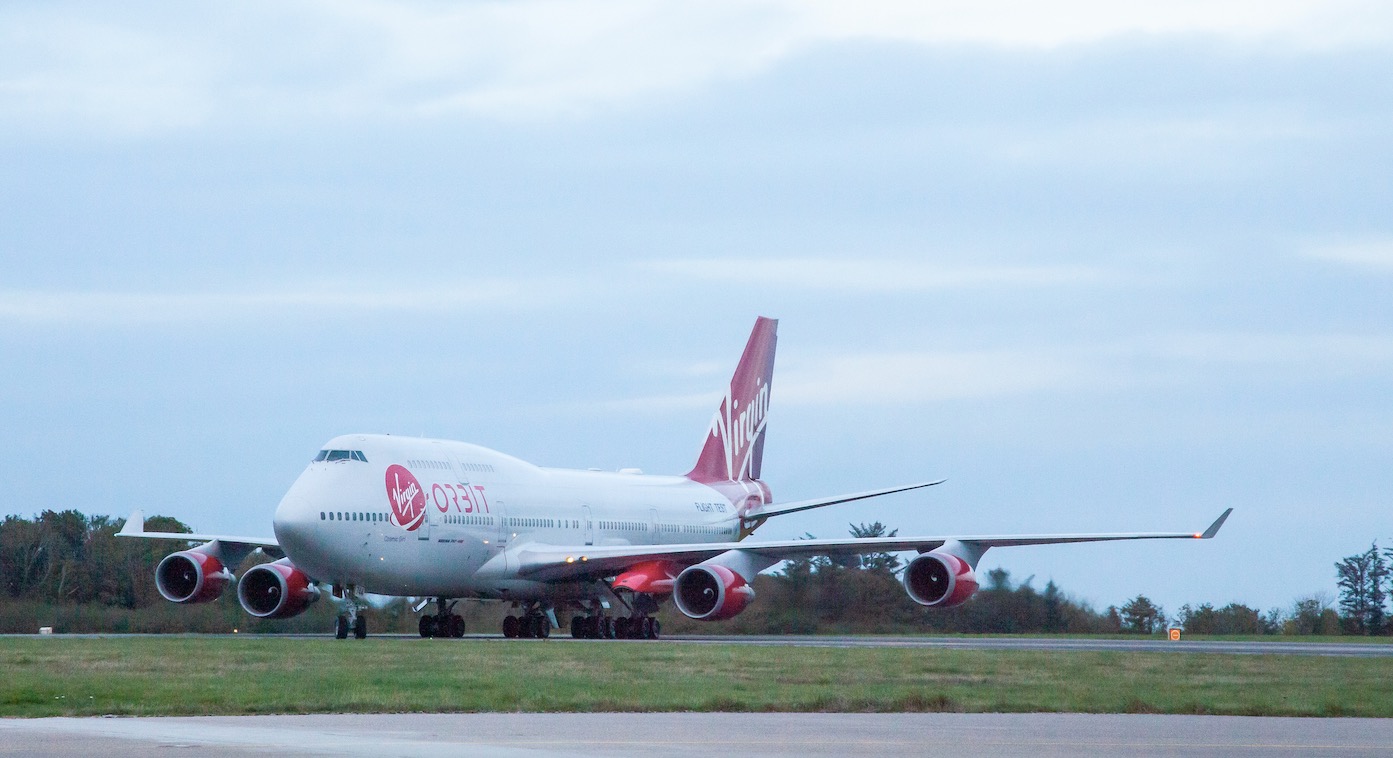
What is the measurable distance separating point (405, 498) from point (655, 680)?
15.5 m

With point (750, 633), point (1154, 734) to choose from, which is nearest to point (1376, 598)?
point (750, 633)

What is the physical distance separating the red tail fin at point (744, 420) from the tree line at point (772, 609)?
4.53 m

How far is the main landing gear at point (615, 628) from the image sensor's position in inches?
1458

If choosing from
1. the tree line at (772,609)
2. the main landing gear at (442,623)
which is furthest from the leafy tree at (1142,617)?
the main landing gear at (442,623)

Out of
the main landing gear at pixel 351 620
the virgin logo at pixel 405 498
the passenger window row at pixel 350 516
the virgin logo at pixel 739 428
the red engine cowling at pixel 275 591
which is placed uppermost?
the virgin logo at pixel 739 428

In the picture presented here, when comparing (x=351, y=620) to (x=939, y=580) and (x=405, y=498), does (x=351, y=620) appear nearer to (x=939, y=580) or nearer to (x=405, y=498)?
(x=405, y=498)

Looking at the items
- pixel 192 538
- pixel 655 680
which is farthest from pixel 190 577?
pixel 655 680

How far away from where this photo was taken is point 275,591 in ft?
117

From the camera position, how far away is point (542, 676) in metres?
19.3

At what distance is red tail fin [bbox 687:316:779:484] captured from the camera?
46000mm

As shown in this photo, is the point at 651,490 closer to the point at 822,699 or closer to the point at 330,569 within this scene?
the point at 330,569

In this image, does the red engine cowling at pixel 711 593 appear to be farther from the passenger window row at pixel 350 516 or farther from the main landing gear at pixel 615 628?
the passenger window row at pixel 350 516

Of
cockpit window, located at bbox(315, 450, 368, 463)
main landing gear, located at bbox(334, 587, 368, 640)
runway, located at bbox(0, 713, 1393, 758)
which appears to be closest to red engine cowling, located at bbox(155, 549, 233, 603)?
main landing gear, located at bbox(334, 587, 368, 640)

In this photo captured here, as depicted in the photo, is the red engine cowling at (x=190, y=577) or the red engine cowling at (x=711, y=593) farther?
the red engine cowling at (x=190, y=577)
